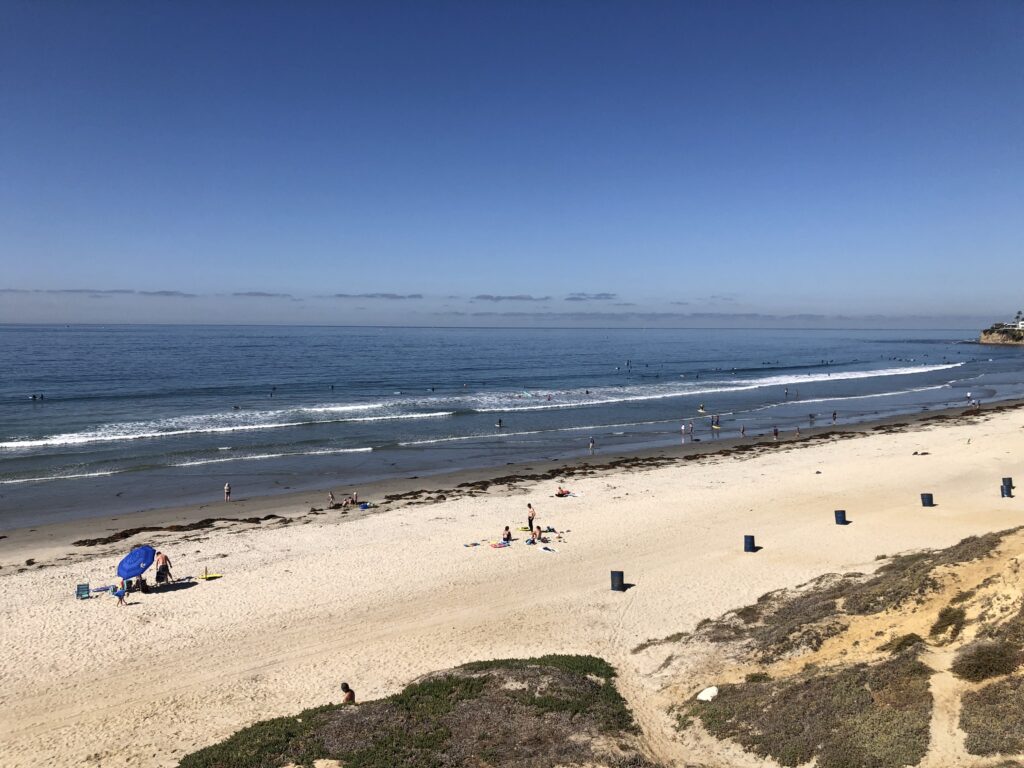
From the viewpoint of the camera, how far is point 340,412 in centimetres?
5312

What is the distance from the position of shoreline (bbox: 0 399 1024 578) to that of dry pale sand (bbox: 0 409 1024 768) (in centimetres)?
94

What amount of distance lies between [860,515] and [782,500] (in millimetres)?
3357

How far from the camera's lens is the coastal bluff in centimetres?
16088

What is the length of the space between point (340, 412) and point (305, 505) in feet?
83.5

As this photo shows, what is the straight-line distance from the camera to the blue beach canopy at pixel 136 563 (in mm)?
17938

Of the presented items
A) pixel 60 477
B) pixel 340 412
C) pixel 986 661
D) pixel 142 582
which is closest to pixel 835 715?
pixel 986 661

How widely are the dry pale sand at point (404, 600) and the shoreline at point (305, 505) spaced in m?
0.94

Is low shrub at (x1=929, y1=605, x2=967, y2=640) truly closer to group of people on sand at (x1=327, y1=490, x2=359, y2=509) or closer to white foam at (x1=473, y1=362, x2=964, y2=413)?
group of people on sand at (x1=327, y1=490, x2=359, y2=509)

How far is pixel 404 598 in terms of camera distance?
59.2 feet

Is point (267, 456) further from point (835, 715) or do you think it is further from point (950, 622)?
point (950, 622)

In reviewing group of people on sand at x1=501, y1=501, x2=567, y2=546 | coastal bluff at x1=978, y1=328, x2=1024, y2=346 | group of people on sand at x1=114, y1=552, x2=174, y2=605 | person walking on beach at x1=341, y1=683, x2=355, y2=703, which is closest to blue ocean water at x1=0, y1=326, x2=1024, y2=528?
group of people on sand at x1=114, y1=552, x2=174, y2=605

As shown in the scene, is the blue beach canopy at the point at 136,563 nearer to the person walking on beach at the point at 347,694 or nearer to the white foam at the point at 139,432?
the person walking on beach at the point at 347,694

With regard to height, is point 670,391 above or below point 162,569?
above

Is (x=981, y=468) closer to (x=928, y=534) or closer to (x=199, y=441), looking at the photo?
(x=928, y=534)
